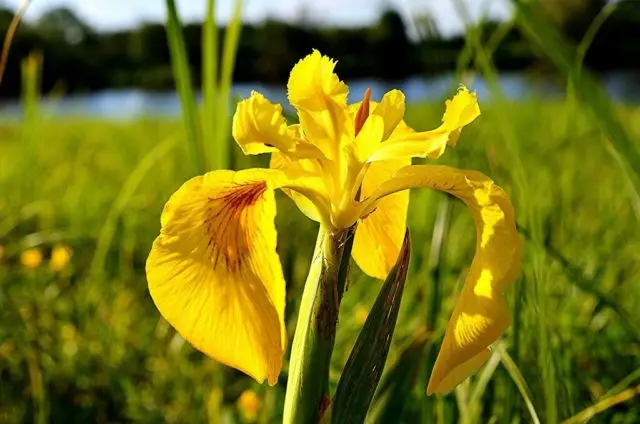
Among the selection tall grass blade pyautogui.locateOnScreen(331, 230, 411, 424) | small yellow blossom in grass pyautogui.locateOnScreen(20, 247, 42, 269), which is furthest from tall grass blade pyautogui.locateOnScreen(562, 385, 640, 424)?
small yellow blossom in grass pyautogui.locateOnScreen(20, 247, 42, 269)

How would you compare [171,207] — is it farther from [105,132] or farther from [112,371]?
[105,132]

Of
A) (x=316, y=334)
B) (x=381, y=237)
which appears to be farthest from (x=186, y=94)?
(x=316, y=334)

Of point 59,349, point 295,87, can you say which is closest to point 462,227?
point 59,349

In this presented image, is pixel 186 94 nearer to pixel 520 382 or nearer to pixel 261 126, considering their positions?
pixel 261 126

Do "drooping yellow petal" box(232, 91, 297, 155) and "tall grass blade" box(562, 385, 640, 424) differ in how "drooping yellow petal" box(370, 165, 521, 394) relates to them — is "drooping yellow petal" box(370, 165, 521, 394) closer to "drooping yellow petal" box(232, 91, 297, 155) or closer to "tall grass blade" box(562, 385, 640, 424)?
"drooping yellow petal" box(232, 91, 297, 155)

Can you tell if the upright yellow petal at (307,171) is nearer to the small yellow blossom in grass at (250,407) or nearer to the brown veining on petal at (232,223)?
the brown veining on petal at (232,223)

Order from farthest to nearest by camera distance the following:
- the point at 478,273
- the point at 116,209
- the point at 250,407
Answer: the point at 116,209 → the point at 250,407 → the point at 478,273

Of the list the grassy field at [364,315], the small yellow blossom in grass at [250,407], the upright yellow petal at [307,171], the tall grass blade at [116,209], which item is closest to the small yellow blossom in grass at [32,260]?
the grassy field at [364,315]
